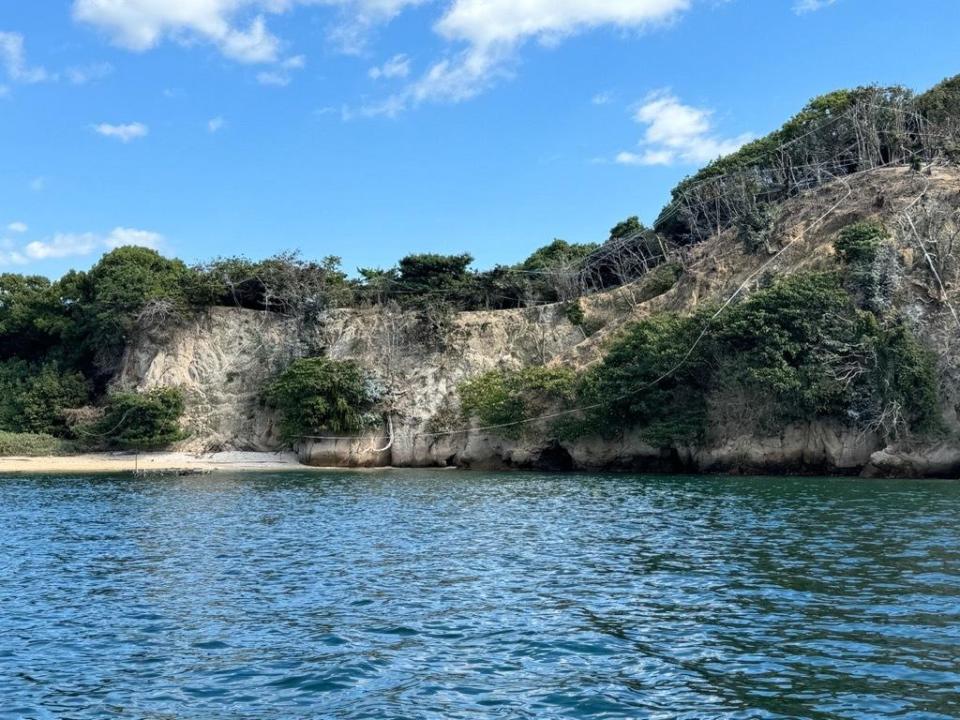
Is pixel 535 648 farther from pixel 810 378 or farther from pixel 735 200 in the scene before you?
pixel 735 200

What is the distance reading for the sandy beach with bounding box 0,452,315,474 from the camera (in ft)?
148

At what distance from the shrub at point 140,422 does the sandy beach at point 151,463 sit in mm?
848

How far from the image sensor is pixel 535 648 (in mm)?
10711

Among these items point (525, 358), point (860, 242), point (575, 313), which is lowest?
point (525, 358)

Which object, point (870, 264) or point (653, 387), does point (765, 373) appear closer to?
point (653, 387)

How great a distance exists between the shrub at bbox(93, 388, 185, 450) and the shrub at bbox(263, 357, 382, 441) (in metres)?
6.47

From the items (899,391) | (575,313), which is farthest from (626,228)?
(899,391)

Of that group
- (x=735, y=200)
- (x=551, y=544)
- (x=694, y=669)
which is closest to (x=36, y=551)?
(x=551, y=544)

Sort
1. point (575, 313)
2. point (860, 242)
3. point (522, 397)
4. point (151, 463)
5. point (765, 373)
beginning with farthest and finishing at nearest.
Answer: point (575, 313) → point (151, 463) → point (522, 397) → point (860, 242) → point (765, 373)

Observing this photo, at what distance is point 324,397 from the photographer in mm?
48344

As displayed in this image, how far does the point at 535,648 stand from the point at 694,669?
6.63 feet

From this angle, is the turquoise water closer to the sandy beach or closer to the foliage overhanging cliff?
the foliage overhanging cliff

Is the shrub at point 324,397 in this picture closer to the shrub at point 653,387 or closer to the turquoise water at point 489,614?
the shrub at point 653,387

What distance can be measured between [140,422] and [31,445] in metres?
6.78
